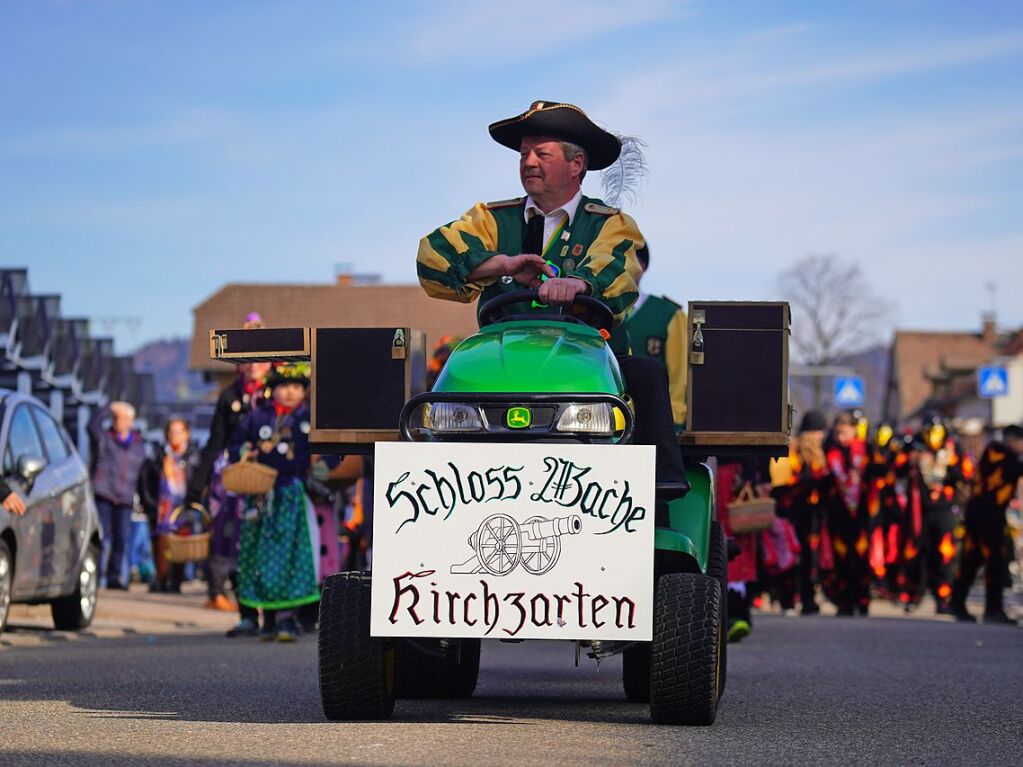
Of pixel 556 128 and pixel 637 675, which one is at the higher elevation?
pixel 556 128

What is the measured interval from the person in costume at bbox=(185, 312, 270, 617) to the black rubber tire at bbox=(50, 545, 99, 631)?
41.2 inches

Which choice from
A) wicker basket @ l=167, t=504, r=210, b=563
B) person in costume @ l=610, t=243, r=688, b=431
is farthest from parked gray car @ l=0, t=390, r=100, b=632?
person in costume @ l=610, t=243, r=688, b=431

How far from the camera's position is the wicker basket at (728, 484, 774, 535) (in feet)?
50.3

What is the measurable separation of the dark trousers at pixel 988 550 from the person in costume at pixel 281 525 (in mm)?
9013

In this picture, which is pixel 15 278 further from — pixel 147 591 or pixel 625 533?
pixel 625 533

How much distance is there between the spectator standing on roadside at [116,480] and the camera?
2458cm

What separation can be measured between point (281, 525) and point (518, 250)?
6.57m

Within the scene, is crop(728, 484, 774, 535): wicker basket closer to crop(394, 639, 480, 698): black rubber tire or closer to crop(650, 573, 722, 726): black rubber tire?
crop(394, 639, 480, 698): black rubber tire

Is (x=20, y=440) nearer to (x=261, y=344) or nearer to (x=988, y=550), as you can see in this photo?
(x=261, y=344)

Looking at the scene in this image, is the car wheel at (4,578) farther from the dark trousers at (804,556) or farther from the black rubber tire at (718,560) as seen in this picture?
the dark trousers at (804,556)

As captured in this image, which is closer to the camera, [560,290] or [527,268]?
[560,290]

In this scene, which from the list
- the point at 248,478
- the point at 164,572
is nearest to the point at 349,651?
the point at 248,478

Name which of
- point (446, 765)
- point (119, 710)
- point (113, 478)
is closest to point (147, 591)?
point (113, 478)

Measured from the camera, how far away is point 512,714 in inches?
339
